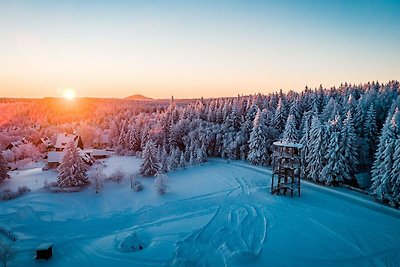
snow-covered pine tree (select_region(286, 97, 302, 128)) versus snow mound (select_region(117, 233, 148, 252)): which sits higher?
snow-covered pine tree (select_region(286, 97, 302, 128))

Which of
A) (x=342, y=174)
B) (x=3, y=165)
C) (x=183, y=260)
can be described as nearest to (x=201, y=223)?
(x=183, y=260)

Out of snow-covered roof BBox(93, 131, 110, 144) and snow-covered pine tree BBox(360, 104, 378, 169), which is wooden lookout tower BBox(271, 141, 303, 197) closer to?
snow-covered pine tree BBox(360, 104, 378, 169)

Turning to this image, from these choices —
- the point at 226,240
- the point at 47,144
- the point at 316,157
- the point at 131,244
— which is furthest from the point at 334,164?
the point at 47,144

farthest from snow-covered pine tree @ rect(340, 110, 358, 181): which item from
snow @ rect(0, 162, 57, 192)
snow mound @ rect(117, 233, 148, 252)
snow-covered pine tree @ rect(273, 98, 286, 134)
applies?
snow @ rect(0, 162, 57, 192)

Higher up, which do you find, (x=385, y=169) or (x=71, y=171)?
(x=385, y=169)

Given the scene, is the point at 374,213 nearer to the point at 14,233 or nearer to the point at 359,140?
the point at 359,140

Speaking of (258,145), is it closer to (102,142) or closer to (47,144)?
(102,142)

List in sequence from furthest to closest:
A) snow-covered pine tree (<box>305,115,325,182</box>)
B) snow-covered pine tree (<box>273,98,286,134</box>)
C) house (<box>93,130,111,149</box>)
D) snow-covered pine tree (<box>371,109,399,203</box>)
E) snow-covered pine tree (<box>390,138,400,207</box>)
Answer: house (<box>93,130,111,149</box>) → snow-covered pine tree (<box>273,98,286,134</box>) → snow-covered pine tree (<box>305,115,325,182</box>) → snow-covered pine tree (<box>371,109,399,203</box>) → snow-covered pine tree (<box>390,138,400,207</box>)
